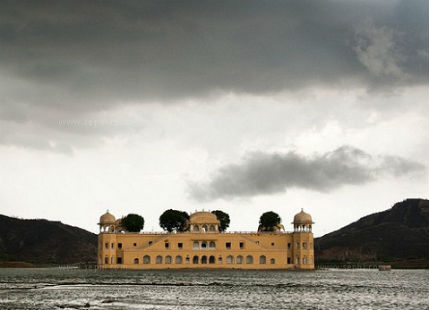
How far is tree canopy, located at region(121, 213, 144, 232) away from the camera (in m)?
134

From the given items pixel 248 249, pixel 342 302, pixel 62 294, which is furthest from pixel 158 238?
pixel 342 302

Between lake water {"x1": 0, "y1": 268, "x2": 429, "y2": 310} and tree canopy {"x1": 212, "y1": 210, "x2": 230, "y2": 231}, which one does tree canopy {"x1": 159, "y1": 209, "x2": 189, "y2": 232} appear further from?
lake water {"x1": 0, "y1": 268, "x2": 429, "y2": 310}

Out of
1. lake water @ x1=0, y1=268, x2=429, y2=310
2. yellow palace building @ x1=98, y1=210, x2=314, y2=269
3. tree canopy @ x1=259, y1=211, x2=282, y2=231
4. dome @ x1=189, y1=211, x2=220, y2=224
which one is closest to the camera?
lake water @ x1=0, y1=268, x2=429, y2=310

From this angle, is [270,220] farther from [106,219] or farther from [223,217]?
[106,219]

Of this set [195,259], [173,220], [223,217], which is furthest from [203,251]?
[223,217]

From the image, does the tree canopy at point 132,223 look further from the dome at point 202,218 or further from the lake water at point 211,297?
the lake water at point 211,297

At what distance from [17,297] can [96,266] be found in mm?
72910

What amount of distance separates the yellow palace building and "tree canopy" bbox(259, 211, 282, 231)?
453 inches

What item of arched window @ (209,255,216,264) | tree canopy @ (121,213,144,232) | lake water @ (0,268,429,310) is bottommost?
lake water @ (0,268,429,310)

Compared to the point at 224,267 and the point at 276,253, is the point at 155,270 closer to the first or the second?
the point at 224,267

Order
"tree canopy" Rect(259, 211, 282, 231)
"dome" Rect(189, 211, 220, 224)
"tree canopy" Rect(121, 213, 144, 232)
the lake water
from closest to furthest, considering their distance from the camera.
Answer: the lake water, "dome" Rect(189, 211, 220, 224), "tree canopy" Rect(121, 213, 144, 232), "tree canopy" Rect(259, 211, 282, 231)

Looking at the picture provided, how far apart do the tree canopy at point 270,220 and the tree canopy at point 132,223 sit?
21852mm

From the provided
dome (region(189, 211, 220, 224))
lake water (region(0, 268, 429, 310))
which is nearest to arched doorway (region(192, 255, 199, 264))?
dome (region(189, 211, 220, 224))

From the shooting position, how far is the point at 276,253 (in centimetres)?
12450
